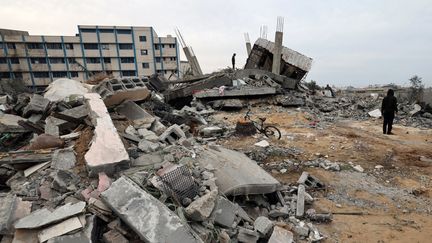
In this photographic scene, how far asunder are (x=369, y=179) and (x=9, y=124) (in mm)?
7540

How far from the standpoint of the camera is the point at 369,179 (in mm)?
5406

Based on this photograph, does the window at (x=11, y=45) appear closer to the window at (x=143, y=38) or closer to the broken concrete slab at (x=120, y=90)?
the window at (x=143, y=38)

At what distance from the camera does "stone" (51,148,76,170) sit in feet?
12.6

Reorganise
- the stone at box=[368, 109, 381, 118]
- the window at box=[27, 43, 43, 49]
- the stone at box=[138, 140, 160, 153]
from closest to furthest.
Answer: the stone at box=[138, 140, 160, 153] → the stone at box=[368, 109, 381, 118] → the window at box=[27, 43, 43, 49]

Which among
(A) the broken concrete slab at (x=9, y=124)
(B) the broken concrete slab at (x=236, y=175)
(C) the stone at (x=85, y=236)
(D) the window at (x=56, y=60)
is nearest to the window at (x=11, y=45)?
(D) the window at (x=56, y=60)

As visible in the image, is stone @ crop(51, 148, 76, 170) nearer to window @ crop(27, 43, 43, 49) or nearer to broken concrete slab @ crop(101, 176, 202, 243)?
broken concrete slab @ crop(101, 176, 202, 243)

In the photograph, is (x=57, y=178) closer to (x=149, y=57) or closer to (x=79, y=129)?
(x=79, y=129)

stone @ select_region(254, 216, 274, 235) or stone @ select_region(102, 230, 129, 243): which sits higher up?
stone @ select_region(102, 230, 129, 243)

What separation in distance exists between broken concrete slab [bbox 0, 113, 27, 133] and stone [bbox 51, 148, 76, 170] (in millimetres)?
2477

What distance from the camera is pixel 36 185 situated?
139 inches

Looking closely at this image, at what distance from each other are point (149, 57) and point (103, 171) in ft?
123

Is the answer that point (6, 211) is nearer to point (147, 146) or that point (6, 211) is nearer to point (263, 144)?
point (147, 146)

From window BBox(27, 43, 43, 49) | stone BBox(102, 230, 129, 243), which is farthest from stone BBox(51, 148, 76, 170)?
window BBox(27, 43, 43, 49)

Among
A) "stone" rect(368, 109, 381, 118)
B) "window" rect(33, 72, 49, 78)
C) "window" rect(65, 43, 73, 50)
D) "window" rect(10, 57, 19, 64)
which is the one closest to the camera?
"stone" rect(368, 109, 381, 118)
